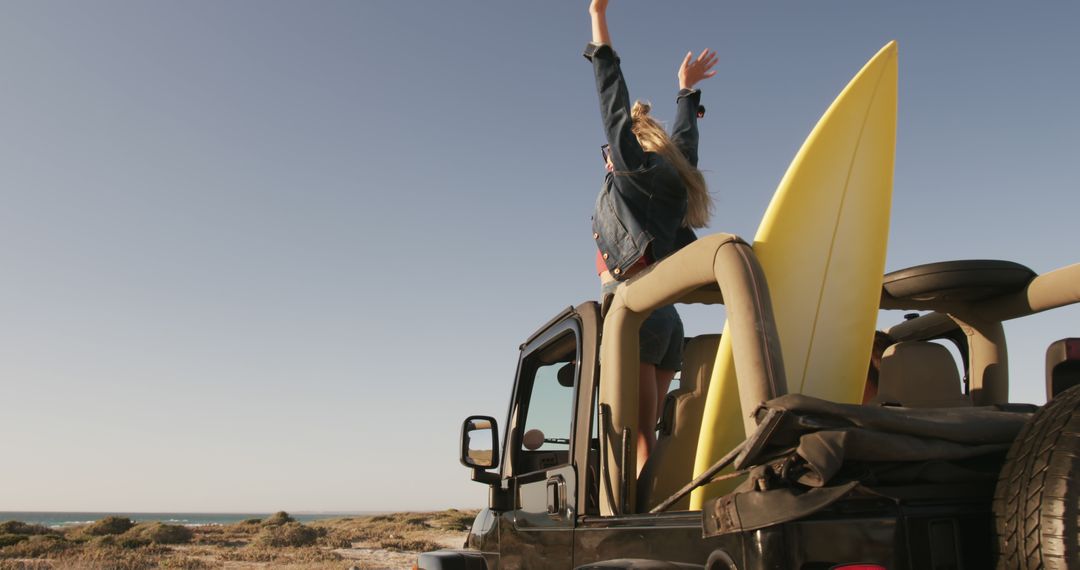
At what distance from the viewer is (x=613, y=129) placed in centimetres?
353

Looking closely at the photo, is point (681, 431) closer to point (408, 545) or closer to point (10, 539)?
point (408, 545)

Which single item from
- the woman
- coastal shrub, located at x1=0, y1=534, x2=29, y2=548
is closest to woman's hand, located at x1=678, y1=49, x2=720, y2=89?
the woman

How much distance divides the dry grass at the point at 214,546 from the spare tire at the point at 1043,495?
16.0 metres

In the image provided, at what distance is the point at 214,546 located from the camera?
2281cm

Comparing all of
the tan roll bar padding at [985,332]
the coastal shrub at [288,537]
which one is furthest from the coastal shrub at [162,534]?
the tan roll bar padding at [985,332]

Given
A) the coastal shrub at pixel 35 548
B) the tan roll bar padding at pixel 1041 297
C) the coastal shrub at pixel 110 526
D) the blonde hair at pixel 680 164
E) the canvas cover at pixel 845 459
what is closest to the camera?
the canvas cover at pixel 845 459

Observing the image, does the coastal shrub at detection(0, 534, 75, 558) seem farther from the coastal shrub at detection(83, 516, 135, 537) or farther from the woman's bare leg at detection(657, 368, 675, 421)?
the woman's bare leg at detection(657, 368, 675, 421)

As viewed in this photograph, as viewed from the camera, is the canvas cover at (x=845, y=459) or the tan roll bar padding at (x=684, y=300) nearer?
the canvas cover at (x=845, y=459)

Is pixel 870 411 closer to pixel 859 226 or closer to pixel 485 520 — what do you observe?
pixel 859 226

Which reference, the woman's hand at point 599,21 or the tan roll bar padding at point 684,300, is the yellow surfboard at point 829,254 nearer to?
the tan roll bar padding at point 684,300

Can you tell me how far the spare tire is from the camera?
5.57ft

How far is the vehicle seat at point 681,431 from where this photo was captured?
3.15 metres

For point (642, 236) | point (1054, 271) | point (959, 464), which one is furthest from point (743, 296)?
point (1054, 271)

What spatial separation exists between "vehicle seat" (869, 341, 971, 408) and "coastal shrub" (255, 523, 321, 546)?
2215 cm
